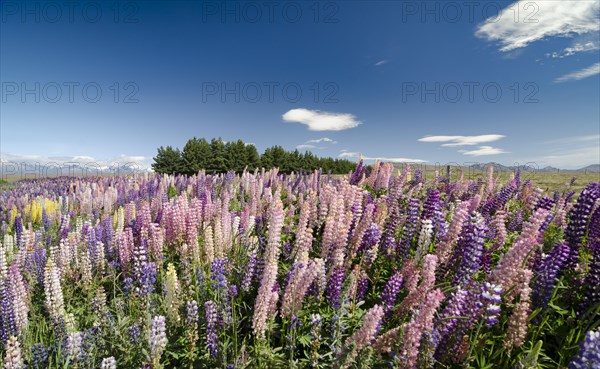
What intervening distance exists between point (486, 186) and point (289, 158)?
77.8 m

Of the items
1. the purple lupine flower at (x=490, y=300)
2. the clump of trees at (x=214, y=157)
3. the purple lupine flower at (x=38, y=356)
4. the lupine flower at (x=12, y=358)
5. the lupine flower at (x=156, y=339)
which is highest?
the clump of trees at (x=214, y=157)

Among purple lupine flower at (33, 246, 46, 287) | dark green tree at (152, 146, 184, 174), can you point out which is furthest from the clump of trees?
purple lupine flower at (33, 246, 46, 287)

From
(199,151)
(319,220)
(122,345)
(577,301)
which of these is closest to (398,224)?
(319,220)

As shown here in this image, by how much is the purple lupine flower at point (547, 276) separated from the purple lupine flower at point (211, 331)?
12.6 ft

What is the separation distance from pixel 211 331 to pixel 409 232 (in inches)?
142

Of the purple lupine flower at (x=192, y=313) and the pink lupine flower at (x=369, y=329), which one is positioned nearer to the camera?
the pink lupine flower at (x=369, y=329)

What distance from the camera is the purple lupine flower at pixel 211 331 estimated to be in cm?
351

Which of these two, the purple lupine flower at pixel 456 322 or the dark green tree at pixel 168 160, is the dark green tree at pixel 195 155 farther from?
the purple lupine flower at pixel 456 322

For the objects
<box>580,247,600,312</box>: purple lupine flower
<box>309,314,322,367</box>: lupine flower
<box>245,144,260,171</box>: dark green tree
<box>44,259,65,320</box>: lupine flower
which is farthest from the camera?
<box>245,144,260,171</box>: dark green tree

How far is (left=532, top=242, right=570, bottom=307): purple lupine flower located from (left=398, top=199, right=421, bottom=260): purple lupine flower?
185 cm

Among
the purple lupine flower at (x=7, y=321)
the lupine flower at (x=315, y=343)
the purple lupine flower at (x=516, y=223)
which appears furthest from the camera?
the purple lupine flower at (x=516, y=223)

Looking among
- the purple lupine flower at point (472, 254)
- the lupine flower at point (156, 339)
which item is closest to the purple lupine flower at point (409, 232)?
the purple lupine flower at point (472, 254)

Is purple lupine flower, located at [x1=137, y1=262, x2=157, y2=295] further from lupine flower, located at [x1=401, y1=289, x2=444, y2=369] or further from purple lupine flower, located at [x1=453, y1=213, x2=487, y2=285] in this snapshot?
purple lupine flower, located at [x1=453, y1=213, x2=487, y2=285]

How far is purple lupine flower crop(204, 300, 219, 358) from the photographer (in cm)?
351
